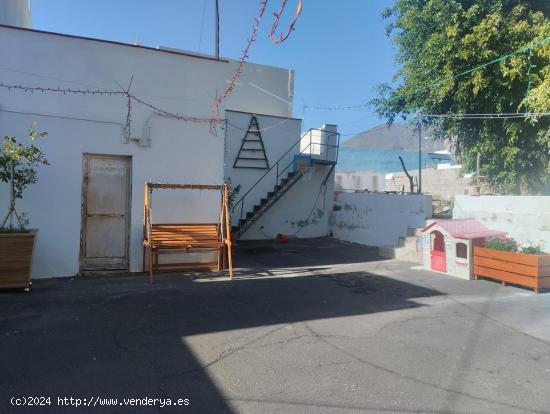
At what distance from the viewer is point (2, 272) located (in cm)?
729

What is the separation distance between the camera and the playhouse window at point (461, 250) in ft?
31.2

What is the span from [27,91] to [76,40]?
1.34 m

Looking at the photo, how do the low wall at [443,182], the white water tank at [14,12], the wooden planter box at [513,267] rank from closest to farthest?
the wooden planter box at [513,267] < the white water tank at [14,12] < the low wall at [443,182]

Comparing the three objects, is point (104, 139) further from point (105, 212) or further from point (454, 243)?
point (454, 243)

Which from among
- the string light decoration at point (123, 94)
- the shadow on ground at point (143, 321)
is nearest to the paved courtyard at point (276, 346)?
the shadow on ground at point (143, 321)

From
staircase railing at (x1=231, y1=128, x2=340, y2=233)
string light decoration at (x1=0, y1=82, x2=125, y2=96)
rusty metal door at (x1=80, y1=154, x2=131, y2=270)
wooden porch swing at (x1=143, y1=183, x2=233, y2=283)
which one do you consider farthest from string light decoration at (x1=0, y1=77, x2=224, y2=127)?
staircase railing at (x1=231, y1=128, x2=340, y2=233)

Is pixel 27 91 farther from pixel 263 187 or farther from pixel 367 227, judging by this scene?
pixel 367 227

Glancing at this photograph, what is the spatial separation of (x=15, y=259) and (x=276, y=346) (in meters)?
4.83

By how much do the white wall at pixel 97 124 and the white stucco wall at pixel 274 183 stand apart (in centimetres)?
652

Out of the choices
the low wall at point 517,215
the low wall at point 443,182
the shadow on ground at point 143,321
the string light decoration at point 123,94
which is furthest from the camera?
the low wall at point 443,182

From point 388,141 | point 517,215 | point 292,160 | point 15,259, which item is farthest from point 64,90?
point 388,141

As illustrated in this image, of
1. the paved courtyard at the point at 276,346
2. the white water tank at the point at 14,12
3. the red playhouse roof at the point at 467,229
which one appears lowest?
the paved courtyard at the point at 276,346

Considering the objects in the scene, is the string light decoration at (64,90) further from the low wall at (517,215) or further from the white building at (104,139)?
the low wall at (517,215)

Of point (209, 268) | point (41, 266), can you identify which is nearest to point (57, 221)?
point (41, 266)
